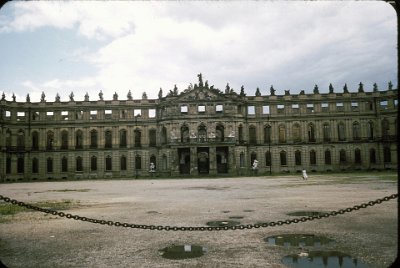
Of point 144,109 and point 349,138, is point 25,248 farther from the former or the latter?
point 349,138

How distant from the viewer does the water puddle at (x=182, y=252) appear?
658 cm

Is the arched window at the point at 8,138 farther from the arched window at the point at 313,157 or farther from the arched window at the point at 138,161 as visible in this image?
the arched window at the point at 313,157

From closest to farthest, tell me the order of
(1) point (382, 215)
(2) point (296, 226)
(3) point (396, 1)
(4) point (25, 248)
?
(3) point (396, 1) < (4) point (25, 248) < (2) point (296, 226) < (1) point (382, 215)

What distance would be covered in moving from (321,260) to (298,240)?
1.41 m

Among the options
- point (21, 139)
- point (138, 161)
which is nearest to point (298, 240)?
point (138, 161)

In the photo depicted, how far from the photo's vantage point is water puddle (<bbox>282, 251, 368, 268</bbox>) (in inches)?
233

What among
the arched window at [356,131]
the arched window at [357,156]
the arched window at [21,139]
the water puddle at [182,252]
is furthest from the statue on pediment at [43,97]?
the water puddle at [182,252]

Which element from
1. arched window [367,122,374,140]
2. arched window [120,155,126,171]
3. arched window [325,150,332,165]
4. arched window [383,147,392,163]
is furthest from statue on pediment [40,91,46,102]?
arched window [383,147,392,163]

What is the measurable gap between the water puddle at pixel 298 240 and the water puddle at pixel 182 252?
1.51 meters

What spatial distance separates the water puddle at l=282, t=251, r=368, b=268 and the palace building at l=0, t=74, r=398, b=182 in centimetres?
4752

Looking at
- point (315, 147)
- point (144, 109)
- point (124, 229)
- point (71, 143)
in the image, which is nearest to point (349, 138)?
point (315, 147)

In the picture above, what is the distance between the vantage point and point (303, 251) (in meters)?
6.77

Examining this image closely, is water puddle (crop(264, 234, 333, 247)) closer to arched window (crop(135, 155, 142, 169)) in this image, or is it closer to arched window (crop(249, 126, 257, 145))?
arched window (crop(249, 126, 257, 145))

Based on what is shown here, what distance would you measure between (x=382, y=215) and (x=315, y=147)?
48.4 m
